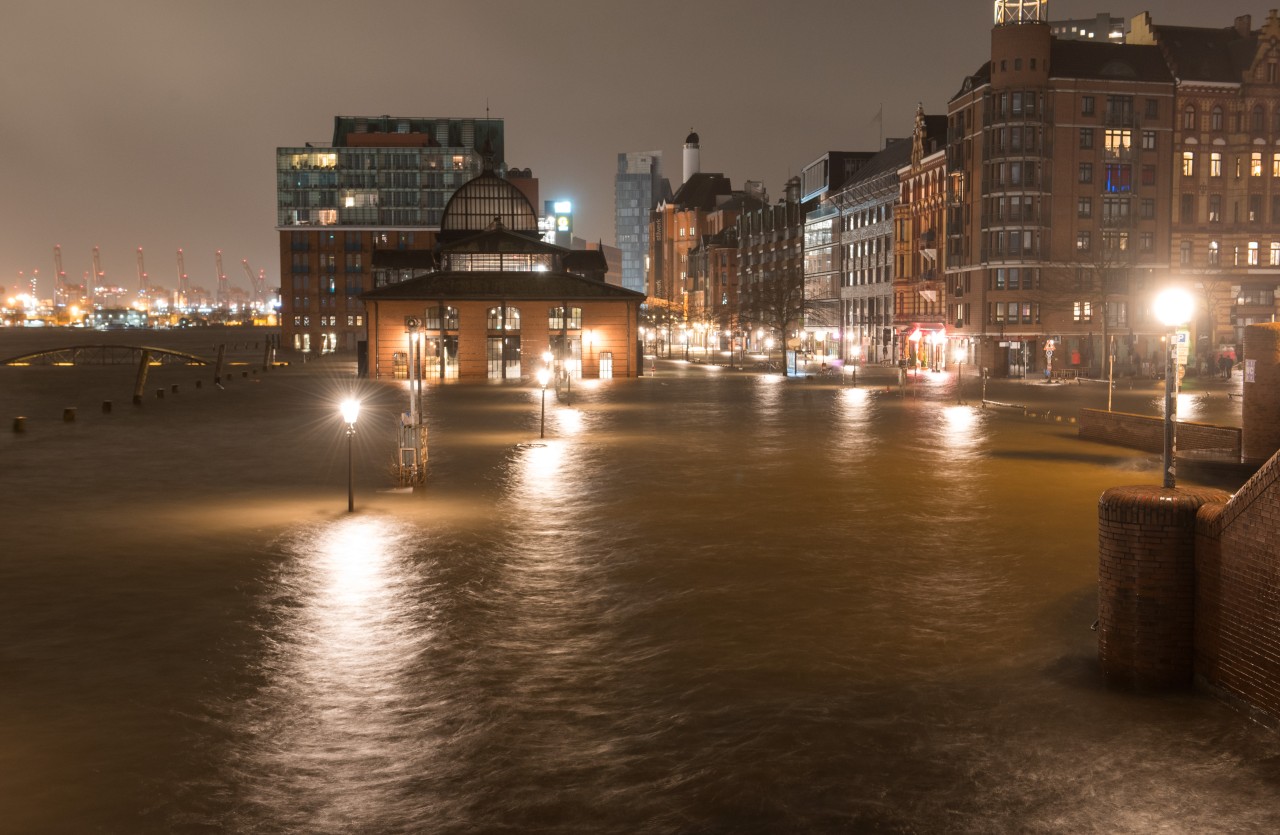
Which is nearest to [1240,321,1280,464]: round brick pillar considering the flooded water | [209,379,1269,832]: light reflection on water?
the flooded water

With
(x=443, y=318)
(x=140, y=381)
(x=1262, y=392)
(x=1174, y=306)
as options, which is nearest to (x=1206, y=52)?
(x=443, y=318)

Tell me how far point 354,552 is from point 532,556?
301cm

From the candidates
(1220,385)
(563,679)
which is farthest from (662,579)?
(1220,385)

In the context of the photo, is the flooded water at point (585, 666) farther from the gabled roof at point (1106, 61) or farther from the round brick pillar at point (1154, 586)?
the gabled roof at point (1106, 61)

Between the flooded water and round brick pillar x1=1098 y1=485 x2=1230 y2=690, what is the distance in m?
0.44

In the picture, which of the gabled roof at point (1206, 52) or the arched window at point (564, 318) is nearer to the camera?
the arched window at point (564, 318)

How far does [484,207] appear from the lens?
358 ft

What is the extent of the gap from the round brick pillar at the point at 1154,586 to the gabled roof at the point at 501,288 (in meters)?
76.3

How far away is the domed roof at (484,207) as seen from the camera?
109 m

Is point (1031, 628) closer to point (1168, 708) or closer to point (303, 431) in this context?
point (1168, 708)

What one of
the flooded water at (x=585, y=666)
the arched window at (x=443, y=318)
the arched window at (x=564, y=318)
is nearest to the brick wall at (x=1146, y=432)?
the flooded water at (x=585, y=666)

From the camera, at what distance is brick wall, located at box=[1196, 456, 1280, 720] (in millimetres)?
10344

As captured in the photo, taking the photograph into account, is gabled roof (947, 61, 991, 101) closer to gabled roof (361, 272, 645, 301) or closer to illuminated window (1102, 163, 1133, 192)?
illuminated window (1102, 163, 1133, 192)

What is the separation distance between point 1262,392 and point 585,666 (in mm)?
23616
